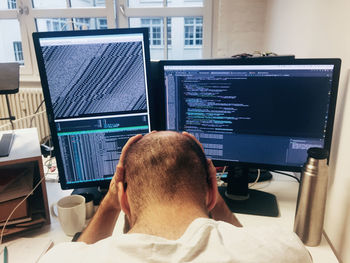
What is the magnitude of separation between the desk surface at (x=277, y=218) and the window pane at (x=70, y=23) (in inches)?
92.9

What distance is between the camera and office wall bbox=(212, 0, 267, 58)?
2799 mm

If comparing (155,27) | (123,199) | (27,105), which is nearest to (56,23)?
(27,105)

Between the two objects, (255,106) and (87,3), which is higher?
Answer: (87,3)

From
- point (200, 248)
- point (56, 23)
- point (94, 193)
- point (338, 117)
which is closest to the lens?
point (200, 248)

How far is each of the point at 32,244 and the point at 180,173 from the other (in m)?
0.57

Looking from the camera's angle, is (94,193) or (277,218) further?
(94,193)

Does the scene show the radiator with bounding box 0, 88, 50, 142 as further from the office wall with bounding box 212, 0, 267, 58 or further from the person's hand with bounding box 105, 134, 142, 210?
the person's hand with bounding box 105, 134, 142, 210

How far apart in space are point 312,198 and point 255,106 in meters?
0.33

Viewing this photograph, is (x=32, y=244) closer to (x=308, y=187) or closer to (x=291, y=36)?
(x=308, y=187)

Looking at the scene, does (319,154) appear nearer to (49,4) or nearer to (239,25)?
(239,25)

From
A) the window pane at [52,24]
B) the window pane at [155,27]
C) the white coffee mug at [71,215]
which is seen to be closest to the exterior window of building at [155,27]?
the window pane at [155,27]

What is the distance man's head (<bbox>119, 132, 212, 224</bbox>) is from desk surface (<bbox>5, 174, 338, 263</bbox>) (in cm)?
22

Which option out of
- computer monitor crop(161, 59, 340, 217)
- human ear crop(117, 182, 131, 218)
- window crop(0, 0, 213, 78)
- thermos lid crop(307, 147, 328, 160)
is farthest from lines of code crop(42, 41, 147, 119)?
window crop(0, 0, 213, 78)

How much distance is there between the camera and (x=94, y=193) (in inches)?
45.1
